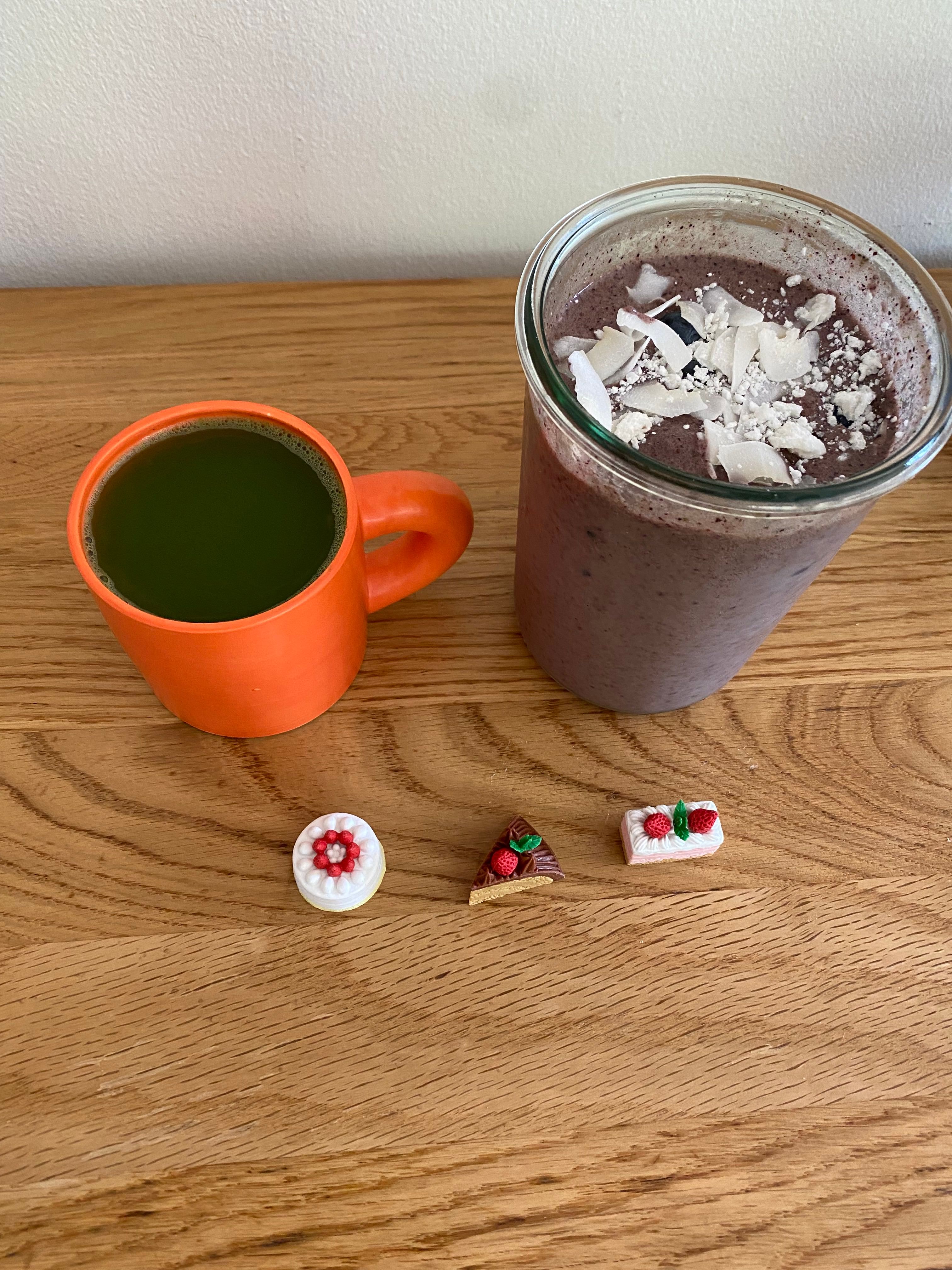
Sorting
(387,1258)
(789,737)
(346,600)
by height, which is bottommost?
(387,1258)

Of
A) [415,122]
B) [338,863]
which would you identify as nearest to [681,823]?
[338,863]

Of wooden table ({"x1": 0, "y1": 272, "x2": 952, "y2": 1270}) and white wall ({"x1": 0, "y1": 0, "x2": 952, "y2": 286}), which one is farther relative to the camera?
white wall ({"x1": 0, "y1": 0, "x2": 952, "y2": 286})

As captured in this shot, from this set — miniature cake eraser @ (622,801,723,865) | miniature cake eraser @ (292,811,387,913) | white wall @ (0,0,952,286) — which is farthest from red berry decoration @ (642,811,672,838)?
white wall @ (0,0,952,286)

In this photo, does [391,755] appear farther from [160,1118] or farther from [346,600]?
[160,1118]

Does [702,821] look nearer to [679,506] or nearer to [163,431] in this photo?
[679,506]

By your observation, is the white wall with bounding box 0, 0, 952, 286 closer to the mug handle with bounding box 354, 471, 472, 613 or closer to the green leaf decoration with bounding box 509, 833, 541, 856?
the mug handle with bounding box 354, 471, 472, 613

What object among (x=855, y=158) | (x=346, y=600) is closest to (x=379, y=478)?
(x=346, y=600)
